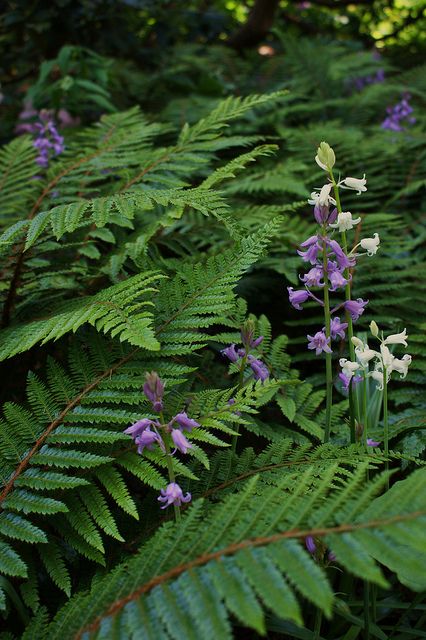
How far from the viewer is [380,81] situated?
4738 millimetres

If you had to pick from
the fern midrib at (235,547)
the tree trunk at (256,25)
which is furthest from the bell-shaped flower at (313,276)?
the tree trunk at (256,25)

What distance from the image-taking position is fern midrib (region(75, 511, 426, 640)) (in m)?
0.88

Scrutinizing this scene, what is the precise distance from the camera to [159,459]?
1349mm

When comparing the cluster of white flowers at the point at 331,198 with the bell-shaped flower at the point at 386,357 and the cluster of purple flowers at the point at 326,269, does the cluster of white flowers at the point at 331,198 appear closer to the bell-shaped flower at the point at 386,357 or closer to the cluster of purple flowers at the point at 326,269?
the cluster of purple flowers at the point at 326,269

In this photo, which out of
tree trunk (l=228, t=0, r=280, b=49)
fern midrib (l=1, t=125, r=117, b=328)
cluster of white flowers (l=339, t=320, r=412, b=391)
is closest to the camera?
cluster of white flowers (l=339, t=320, r=412, b=391)

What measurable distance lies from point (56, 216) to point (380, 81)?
3.84m

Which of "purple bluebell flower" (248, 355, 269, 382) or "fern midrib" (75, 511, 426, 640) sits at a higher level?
"fern midrib" (75, 511, 426, 640)

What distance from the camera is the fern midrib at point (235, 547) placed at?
34.6 inches

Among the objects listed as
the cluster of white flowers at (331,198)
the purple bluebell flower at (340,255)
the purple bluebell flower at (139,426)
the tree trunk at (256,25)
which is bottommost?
the tree trunk at (256,25)

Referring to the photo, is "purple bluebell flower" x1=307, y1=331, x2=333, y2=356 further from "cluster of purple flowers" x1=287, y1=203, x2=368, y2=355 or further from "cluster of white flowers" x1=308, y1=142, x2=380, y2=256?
"cluster of white flowers" x1=308, y1=142, x2=380, y2=256

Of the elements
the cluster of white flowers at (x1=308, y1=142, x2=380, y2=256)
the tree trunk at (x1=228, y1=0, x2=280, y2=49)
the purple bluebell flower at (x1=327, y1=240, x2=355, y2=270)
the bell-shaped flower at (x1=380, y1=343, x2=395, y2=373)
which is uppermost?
the cluster of white flowers at (x1=308, y1=142, x2=380, y2=256)

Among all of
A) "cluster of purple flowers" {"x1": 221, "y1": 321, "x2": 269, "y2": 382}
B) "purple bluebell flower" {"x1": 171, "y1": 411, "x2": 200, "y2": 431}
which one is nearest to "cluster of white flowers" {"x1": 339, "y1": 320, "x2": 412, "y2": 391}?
"cluster of purple flowers" {"x1": 221, "y1": 321, "x2": 269, "y2": 382}

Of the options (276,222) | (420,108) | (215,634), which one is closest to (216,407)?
(276,222)

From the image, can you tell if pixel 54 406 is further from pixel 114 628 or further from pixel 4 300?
pixel 114 628
